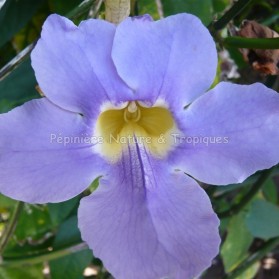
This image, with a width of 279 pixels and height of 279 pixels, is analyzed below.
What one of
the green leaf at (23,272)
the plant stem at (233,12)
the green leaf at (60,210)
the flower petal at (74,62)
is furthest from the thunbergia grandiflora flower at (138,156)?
the green leaf at (23,272)

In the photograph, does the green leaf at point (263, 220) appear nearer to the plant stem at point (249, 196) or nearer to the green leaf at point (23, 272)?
the plant stem at point (249, 196)

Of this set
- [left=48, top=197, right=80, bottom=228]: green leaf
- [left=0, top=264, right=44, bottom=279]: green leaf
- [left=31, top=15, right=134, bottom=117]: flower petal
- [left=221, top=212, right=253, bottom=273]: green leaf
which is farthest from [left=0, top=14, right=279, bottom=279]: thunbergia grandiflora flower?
[left=221, top=212, right=253, bottom=273]: green leaf

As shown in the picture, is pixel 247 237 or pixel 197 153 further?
pixel 247 237

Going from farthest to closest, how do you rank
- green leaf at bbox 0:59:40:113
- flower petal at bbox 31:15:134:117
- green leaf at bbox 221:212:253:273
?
green leaf at bbox 221:212:253:273
green leaf at bbox 0:59:40:113
flower petal at bbox 31:15:134:117

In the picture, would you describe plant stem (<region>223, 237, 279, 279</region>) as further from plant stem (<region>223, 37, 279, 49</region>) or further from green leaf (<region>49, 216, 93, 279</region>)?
plant stem (<region>223, 37, 279, 49</region>)

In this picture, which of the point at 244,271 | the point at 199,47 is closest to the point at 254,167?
the point at 199,47

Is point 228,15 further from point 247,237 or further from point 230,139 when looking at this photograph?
point 247,237
